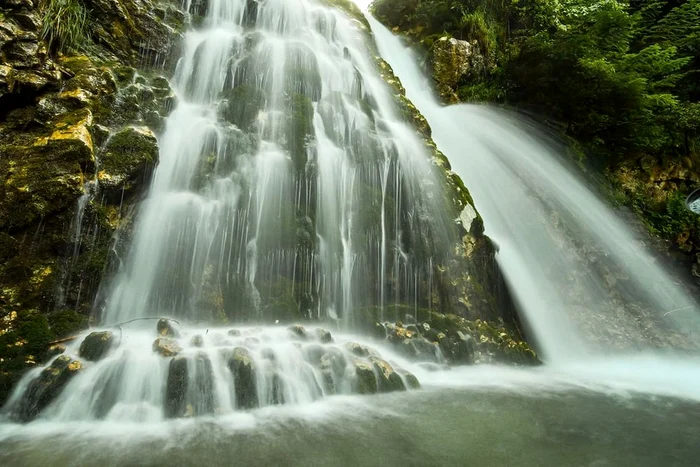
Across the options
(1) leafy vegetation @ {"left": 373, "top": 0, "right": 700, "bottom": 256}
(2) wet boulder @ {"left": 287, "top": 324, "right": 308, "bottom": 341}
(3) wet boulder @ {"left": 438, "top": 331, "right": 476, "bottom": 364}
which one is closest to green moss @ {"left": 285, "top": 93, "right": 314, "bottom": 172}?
(2) wet boulder @ {"left": 287, "top": 324, "right": 308, "bottom": 341}

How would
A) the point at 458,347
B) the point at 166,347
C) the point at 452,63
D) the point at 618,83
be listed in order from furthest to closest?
the point at 452,63, the point at 618,83, the point at 458,347, the point at 166,347

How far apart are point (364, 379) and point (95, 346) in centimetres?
306

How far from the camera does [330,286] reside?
644 centimetres

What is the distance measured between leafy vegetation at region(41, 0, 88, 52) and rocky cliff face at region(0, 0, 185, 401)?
3 centimetres

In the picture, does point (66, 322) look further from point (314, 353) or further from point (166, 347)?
point (314, 353)

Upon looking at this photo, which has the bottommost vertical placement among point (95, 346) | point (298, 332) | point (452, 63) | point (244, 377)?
point (244, 377)

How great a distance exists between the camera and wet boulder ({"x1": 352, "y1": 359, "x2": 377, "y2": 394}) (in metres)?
4.55

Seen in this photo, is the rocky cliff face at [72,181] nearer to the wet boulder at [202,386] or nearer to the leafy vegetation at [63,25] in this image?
the leafy vegetation at [63,25]

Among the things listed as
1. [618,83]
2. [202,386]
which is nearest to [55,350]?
[202,386]

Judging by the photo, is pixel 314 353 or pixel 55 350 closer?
pixel 55 350

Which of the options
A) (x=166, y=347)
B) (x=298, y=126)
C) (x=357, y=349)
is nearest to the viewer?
(x=166, y=347)

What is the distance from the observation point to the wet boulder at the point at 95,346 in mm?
4145

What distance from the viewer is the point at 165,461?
2877 millimetres

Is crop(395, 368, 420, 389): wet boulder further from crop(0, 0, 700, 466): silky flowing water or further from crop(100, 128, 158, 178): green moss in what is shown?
crop(100, 128, 158, 178): green moss
